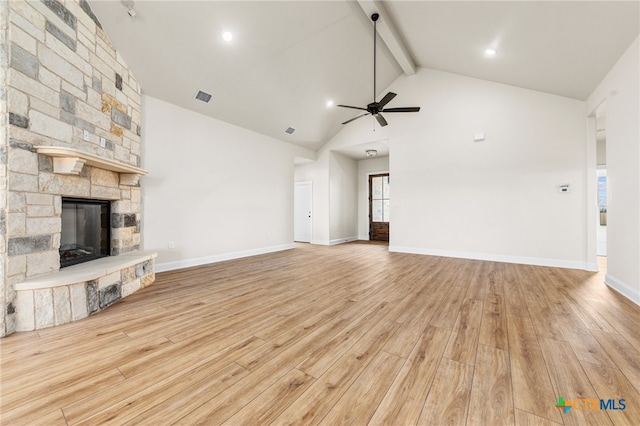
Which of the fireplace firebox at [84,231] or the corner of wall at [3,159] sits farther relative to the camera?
the fireplace firebox at [84,231]

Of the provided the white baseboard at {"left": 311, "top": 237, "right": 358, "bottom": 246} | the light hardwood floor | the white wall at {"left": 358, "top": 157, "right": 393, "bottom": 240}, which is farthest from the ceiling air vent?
the white wall at {"left": 358, "top": 157, "right": 393, "bottom": 240}

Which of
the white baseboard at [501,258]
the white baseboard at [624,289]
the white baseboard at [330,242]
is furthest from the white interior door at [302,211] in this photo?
the white baseboard at [624,289]

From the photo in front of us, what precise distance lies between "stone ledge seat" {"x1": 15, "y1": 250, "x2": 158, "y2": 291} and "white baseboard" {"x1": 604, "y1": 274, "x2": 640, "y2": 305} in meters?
5.57

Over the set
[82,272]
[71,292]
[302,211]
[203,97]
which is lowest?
[71,292]

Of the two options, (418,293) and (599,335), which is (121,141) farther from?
(599,335)

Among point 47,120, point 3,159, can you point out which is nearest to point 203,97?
point 47,120

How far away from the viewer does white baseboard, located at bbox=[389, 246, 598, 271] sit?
4.28m

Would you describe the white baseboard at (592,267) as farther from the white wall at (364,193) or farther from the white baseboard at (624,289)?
the white wall at (364,193)

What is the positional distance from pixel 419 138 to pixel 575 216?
124 inches

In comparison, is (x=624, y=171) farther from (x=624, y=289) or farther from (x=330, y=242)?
(x=330, y=242)

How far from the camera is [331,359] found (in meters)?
1.65

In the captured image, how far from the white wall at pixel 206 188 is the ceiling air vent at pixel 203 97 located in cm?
33

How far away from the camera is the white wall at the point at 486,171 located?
4355 mm

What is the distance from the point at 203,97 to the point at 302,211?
4.42 m
